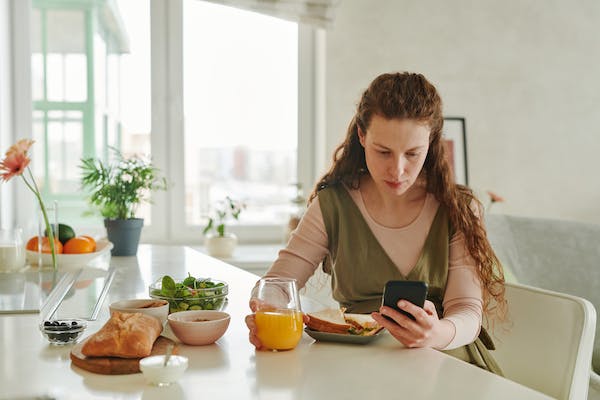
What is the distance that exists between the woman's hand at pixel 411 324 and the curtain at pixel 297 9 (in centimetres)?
239

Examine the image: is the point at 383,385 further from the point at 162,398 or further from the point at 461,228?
the point at 461,228

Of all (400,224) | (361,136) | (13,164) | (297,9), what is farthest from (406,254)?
(297,9)

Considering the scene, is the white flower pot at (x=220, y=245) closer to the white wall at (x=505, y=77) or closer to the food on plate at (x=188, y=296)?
the white wall at (x=505, y=77)

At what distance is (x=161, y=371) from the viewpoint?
1021 mm

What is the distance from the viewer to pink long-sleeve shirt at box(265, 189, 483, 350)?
153 cm

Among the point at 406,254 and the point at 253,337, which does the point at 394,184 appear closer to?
the point at 406,254

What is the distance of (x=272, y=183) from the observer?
372cm

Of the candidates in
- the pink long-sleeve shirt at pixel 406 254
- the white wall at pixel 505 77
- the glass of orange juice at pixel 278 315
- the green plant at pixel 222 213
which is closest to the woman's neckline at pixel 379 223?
the pink long-sleeve shirt at pixel 406 254

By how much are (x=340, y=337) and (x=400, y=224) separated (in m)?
0.47

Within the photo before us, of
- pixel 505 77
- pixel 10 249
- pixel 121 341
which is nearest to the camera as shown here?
pixel 121 341

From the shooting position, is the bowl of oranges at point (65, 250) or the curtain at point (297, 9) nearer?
the bowl of oranges at point (65, 250)

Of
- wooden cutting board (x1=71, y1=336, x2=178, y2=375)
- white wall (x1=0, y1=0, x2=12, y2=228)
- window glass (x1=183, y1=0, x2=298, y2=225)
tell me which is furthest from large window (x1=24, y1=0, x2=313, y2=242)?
wooden cutting board (x1=71, y1=336, x2=178, y2=375)

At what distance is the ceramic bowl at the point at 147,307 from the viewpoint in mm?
1332

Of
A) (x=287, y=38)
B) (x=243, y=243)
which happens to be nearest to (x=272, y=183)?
(x=243, y=243)
